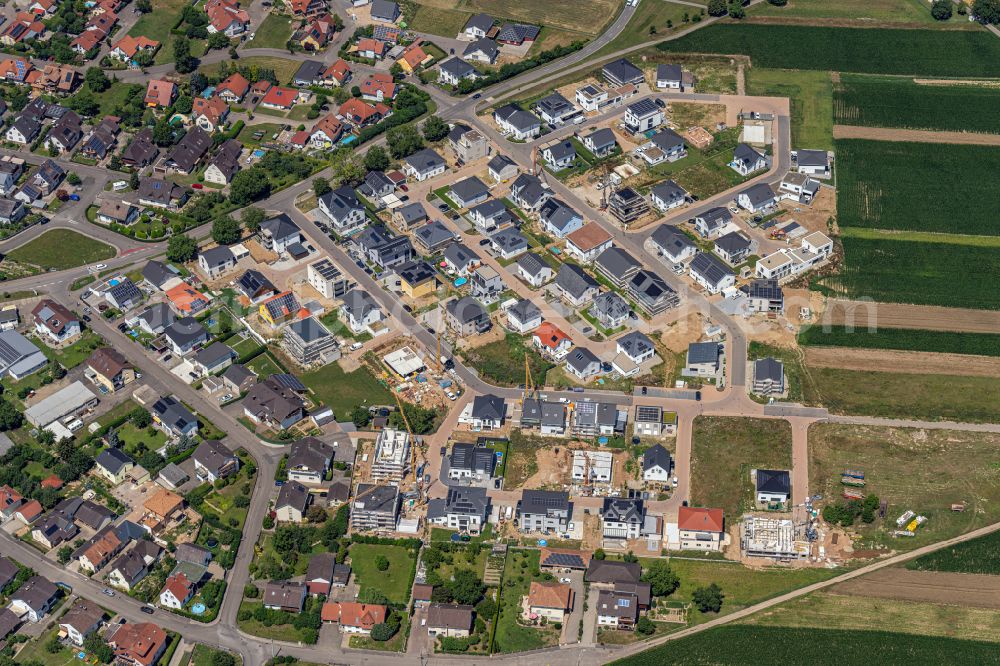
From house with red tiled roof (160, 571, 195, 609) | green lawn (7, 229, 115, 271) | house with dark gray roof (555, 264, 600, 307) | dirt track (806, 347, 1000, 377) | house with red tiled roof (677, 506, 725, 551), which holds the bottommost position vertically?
house with red tiled roof (160, 571, 195, 609)

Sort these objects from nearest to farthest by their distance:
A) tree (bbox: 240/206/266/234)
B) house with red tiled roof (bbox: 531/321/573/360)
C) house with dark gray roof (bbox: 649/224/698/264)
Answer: house with red tiled roof (bbox: 531/321/573/360) → house with dark gray roof (bbox: 649/224/698/264) → tree (bbox: 240/206/266/234)

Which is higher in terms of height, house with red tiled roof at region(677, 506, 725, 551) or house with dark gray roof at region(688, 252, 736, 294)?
house with dark gray roof at region(688, 252, 736, 294)

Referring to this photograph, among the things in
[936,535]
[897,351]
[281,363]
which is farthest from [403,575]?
[897,351]

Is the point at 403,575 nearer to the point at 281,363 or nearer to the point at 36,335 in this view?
the point at 281,363

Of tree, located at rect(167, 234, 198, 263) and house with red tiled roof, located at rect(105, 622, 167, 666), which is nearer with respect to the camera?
house with red tiled roof, located at rect(105, 622, 167, 666)

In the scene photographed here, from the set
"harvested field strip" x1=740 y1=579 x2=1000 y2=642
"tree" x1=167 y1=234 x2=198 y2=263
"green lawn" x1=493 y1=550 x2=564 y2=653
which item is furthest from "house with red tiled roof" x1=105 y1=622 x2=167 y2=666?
"tree" x1=167 y1=234 x2=198 y2=263

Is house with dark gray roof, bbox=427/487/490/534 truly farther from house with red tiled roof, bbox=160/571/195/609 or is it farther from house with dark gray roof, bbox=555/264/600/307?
house with dark gray roof, bbox=555/264/600/307

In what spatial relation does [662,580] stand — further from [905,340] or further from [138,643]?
[138,643]

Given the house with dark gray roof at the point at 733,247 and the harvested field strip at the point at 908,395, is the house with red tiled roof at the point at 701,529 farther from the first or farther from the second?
the house with dark gray roof at the point at 733,247
